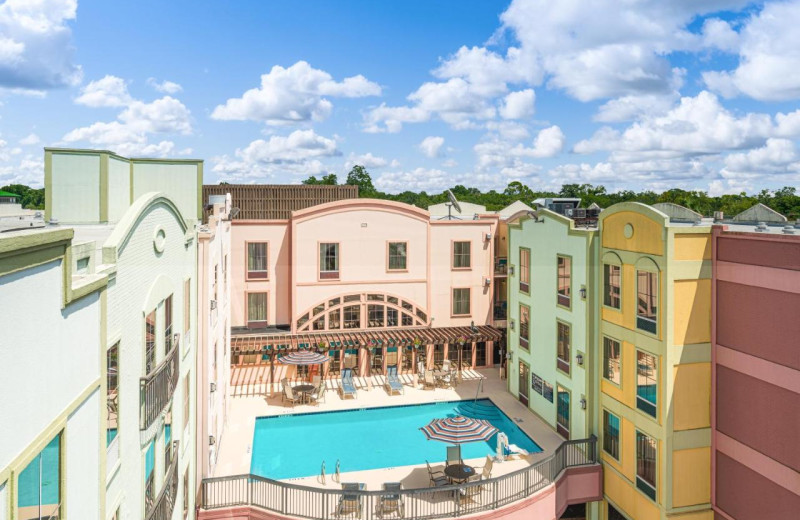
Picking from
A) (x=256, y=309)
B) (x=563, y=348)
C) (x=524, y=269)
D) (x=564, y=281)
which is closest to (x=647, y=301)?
(x=564, y=281)

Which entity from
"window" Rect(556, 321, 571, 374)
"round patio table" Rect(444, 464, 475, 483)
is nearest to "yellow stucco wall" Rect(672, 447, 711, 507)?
"window" Rect(556, 321, 571, 374)

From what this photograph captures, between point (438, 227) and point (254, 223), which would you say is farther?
point (438, 227)

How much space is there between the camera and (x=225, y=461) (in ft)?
57.6

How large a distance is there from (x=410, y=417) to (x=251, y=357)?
30.7 feet

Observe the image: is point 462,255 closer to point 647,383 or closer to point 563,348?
point 563,348

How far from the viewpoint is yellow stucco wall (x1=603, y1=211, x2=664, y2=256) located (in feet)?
49.5

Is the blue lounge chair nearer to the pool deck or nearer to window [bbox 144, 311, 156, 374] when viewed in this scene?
the pool deck

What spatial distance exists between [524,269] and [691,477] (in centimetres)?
1082

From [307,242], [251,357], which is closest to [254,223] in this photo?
[307,242]

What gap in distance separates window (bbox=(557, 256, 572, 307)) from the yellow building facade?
3216 millimetres

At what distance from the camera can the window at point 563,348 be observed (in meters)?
19.8

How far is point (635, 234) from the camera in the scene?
52.7 ft

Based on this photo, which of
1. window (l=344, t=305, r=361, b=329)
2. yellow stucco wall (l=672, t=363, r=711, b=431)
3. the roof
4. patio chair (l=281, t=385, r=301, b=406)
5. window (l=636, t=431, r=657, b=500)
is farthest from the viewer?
the roof

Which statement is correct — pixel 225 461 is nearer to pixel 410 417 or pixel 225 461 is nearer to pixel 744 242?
pixel 410 417
